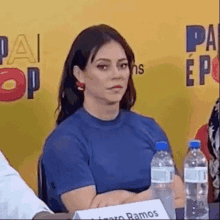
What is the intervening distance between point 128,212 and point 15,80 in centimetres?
95

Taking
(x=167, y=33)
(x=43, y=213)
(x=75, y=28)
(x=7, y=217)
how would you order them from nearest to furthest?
(x=43, y=213) < (x=7, y=217) < (x=75, y=28) < (x=167, y=33)

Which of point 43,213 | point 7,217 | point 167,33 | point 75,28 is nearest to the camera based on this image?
point 43,213

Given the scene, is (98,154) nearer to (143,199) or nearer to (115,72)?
(143,199)

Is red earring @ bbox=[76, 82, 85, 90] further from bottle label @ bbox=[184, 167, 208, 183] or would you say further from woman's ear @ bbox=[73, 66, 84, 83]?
bottle label @ bbox=[184, 167, 208, 183]

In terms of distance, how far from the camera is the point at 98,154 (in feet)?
7.65

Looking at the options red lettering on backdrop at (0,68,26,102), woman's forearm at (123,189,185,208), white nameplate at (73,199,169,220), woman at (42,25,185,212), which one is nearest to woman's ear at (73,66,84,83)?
woman at (42,25,185,212)

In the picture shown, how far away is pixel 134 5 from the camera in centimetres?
245

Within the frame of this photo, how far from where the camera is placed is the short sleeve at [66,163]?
2268mm

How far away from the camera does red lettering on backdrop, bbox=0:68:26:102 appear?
224 centimetres

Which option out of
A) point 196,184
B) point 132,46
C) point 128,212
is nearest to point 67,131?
point 132,46

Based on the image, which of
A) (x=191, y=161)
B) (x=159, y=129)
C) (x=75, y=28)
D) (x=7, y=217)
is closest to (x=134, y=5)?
(x=75, y=28)

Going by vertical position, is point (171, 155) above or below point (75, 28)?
below

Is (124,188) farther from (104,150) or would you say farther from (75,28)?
(75,28)

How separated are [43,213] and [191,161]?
43.2 inches
